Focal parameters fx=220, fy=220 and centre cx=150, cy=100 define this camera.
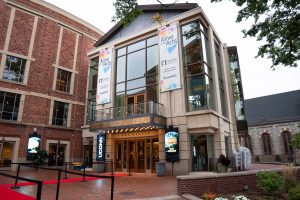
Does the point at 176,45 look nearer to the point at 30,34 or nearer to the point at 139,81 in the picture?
the point at 139,81

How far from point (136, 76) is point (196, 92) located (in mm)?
5654

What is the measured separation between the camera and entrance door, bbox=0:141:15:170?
733 inches

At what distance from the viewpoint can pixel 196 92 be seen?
16.0 meters

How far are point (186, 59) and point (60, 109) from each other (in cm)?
1453

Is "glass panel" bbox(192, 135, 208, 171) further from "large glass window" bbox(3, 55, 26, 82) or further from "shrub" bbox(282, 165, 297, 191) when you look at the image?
"large glass window" bbox(3, 55, 26, 82)

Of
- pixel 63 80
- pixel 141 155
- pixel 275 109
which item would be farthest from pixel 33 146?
pixel 275 109

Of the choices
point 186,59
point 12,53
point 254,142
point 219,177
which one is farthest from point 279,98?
point 12,53

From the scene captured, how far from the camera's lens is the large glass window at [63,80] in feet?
78.4

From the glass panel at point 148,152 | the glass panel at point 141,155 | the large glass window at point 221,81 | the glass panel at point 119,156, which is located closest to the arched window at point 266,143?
the large glass window at point 221,81

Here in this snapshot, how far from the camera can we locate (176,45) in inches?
676

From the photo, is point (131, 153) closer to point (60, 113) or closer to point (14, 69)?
point (60, 113)

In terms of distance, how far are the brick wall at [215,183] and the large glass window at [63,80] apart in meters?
19.8

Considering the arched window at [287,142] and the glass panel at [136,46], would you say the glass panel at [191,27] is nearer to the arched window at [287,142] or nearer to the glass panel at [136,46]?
the glass panel at [136,46]

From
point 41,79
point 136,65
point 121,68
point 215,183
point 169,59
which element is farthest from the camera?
point 41,79
